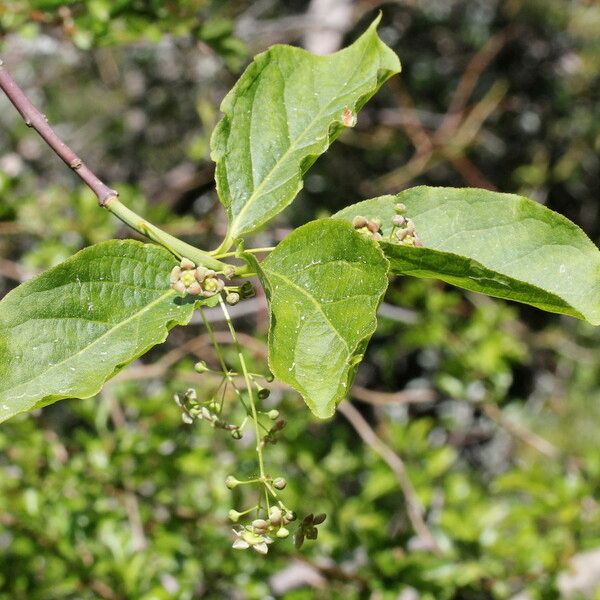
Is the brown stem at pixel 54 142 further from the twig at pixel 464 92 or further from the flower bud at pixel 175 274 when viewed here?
the twig at pixel 464 92

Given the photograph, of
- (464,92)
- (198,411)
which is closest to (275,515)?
(198,411)

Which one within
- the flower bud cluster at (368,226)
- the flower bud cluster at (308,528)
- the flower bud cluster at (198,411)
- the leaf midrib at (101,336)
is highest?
the flower bud cluster at (368,226)

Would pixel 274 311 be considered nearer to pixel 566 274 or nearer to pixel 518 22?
pixel 566 274

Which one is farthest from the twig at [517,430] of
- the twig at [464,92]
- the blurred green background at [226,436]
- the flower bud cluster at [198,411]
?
the flower bud cluster at [198,411]

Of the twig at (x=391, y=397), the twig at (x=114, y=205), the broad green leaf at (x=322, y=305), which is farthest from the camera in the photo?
the twig at (x=391, y=397)

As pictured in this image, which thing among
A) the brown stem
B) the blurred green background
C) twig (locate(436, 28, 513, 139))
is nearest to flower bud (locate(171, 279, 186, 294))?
the brown stem

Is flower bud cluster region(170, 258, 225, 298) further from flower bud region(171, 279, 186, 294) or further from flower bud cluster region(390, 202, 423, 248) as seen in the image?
flower bud cluster region(390, 202, 423, 248)

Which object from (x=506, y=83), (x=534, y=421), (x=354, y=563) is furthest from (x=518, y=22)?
(x=354, y=563)
